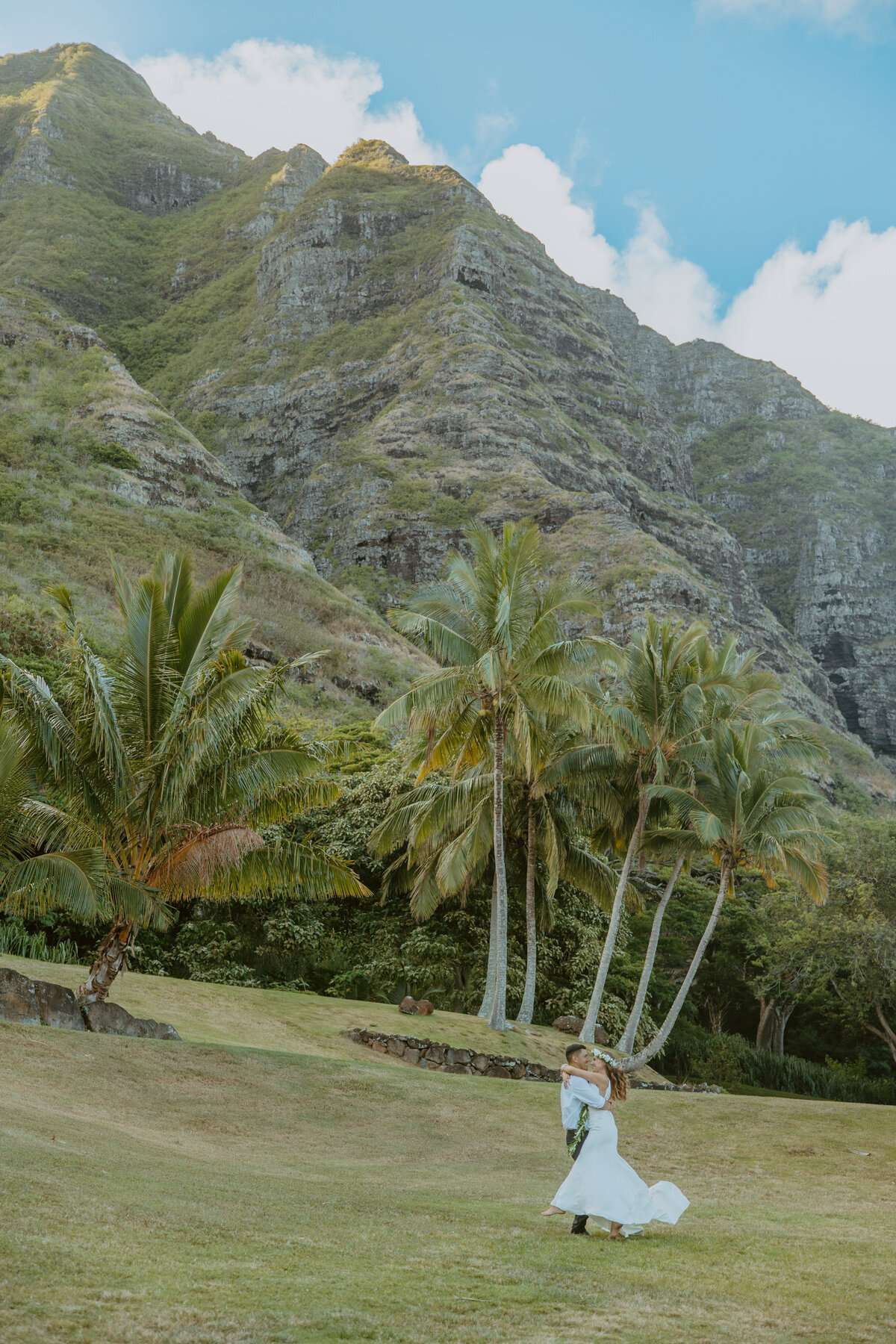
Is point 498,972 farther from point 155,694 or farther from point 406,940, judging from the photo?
point 155,694

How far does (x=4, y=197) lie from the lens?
371ft

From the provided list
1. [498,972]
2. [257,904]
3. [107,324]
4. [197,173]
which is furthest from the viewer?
[197,173]

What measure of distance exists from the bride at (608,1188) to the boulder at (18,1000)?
7.57 m

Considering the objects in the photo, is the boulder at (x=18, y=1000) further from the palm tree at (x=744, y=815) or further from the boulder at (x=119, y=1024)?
the palm tree at (x=744, y=815)

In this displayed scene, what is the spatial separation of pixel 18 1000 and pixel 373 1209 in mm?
6726

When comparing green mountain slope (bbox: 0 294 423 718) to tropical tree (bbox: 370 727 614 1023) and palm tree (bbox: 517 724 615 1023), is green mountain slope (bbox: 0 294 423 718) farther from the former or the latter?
palm tree (bbox: 517 724 615 1023)

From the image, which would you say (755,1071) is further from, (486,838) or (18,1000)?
(18,1000)

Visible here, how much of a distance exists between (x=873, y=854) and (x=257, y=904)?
1700 cm

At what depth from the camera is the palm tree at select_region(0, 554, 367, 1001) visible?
1243cm

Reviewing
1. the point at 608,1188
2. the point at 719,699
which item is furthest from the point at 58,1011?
the point at 719,699

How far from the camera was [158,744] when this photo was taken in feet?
42.1

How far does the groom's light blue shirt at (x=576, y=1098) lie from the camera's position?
21.6ft

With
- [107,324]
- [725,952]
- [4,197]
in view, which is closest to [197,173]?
[4,197]

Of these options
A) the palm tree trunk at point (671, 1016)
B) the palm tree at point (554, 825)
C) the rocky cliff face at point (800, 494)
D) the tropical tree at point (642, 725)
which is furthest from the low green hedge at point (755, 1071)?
the rocky cliff face at point (800, 494)
